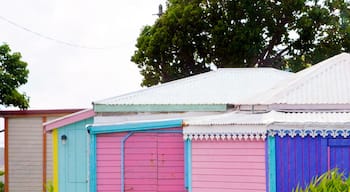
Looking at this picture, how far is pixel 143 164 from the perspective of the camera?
30.7ft

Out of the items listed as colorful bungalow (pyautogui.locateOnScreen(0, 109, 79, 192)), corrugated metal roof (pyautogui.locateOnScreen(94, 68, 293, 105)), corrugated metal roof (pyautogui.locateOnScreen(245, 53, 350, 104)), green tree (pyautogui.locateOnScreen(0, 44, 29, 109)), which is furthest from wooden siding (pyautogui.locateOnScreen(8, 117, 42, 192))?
corrugated metal roof (pyautogui.locateOnScreen(245, 53, 350, 104))

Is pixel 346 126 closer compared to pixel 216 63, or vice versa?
pixel 346 126

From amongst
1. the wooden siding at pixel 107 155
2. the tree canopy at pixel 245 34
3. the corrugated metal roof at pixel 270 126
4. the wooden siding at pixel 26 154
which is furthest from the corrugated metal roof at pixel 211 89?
the tree canopy at pixel 245 34

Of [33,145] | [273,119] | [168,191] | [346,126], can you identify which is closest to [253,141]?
[273,119]

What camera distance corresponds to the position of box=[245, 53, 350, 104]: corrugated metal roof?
9062 mm

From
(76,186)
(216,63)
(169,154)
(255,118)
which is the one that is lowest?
(76,186)

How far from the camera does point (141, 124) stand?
30.2ft

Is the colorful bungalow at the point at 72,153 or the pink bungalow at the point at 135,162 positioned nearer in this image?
the pink bungalow at the point at 135,162

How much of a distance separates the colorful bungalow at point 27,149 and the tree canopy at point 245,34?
334 inches

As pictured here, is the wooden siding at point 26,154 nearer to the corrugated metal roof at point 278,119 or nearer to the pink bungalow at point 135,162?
the pink bungalow at point 135,162

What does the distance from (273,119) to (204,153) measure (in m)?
1.15

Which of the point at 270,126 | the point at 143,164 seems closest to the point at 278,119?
the point at 270,126

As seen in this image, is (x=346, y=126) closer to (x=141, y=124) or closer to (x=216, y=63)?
(x=141, y=124)

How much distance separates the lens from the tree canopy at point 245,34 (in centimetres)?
2192
